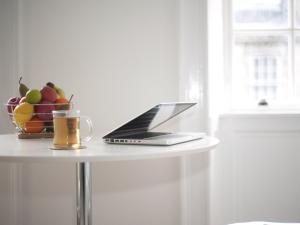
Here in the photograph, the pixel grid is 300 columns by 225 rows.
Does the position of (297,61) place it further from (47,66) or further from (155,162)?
(47,66)

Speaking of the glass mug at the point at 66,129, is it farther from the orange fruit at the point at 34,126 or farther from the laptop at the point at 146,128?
the orange fruit at the point at 34,126

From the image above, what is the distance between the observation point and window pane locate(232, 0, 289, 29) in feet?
6.95

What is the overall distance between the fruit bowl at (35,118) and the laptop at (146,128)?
222mm

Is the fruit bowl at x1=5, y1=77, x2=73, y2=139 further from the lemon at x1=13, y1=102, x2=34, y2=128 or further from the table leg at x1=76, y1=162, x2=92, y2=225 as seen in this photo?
the table leg at x1=76, y1=162, x2=92, y2=225

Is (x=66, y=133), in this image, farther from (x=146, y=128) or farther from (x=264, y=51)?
(x=264, y=51)

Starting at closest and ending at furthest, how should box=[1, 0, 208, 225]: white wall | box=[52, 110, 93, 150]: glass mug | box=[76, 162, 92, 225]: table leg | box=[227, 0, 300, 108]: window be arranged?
box=[52, 110, 93, 150]: glass mug < box=[76, 162, 92, 225]: table leg < box=[1, 0, 208, 225]: white wall < box=[227, 0, 300, 108]: window

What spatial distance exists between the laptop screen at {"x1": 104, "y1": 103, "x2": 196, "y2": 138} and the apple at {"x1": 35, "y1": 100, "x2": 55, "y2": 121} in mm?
250

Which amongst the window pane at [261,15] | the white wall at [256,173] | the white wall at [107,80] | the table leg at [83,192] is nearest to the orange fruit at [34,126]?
the table leg at [83,192]

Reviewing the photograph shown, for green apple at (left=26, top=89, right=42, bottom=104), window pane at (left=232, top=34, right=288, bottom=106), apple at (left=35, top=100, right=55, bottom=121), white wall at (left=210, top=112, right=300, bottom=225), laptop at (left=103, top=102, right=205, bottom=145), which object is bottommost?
white wall at (left=210, top=112, right=300, bottom=225)

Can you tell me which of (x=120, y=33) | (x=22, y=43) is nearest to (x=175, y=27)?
(x=120, y=33)

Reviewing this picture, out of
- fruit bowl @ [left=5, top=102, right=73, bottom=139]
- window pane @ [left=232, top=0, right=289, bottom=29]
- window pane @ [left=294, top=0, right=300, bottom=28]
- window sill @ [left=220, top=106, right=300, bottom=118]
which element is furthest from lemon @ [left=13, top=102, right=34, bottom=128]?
window pane @ [left=294, top=0, right=300, bottom=28]

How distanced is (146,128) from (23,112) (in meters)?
Answer: 0.41

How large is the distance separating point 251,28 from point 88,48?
96cm

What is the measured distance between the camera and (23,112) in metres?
1.18
